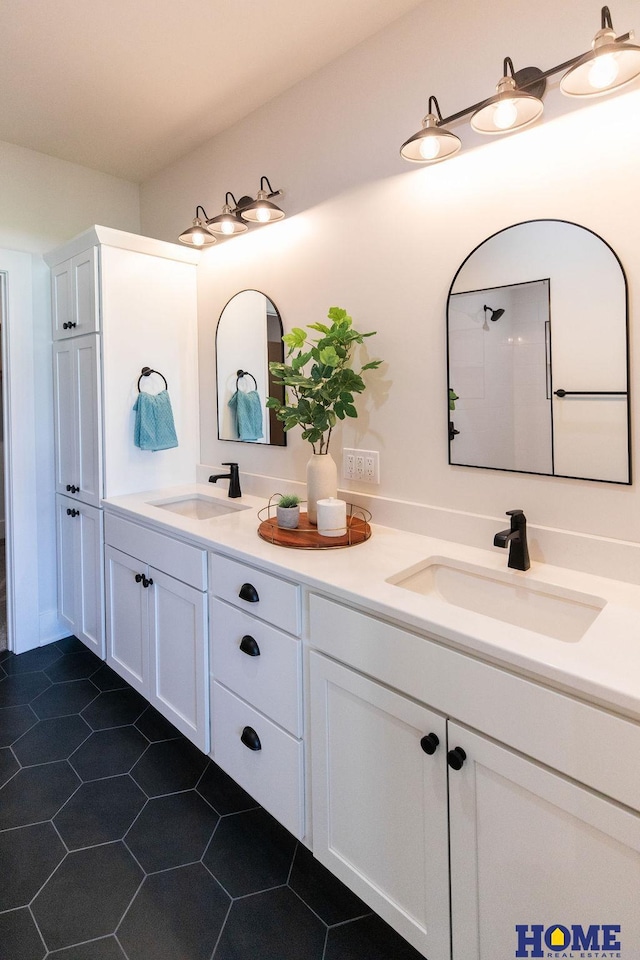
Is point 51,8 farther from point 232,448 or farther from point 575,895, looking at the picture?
point 575,895

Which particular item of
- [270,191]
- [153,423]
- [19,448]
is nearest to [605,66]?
[270,191]

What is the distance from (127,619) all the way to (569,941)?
72.1 inches

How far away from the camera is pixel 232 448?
99.2 inches

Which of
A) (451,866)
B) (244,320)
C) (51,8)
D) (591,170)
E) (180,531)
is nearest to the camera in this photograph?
(451,866)

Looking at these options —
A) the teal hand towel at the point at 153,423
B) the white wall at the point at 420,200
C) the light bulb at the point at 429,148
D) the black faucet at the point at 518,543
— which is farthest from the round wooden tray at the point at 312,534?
the light bulb at the point at 429,148

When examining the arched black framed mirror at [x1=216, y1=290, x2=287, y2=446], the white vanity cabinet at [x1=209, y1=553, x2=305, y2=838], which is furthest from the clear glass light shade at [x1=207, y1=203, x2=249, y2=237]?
the white vanity cabinet at [x1=209, y1=553, x2=305, y2=838]

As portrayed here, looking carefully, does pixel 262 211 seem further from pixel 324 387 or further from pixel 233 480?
pixel 233 480

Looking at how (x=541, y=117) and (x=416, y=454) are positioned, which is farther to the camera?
(x=416, y=454)

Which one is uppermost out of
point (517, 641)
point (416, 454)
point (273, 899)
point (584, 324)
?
point (584, 324)

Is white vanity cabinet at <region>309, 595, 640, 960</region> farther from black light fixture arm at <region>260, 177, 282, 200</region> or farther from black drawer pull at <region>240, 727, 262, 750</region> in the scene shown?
black light fixture arm at <region>260, 177, 282, 200</region>

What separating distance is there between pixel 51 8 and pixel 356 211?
1.16 metres

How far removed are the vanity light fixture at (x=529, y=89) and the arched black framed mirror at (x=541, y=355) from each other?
0.26 meters

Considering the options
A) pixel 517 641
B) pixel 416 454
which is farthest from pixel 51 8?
pixel 517 641

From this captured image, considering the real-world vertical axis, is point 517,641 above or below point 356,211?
below
